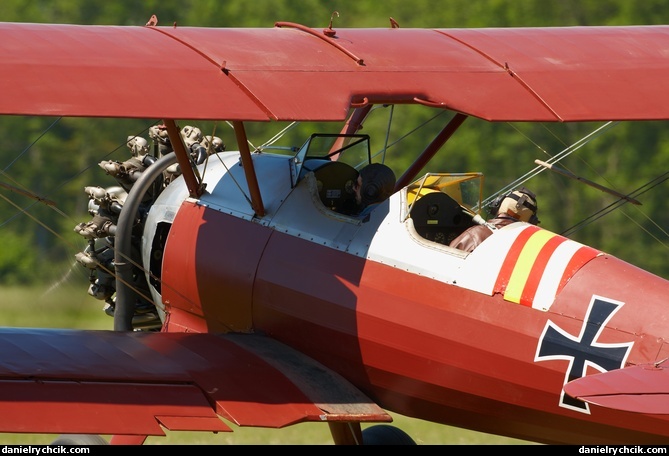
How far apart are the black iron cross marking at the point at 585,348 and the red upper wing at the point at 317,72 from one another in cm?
140

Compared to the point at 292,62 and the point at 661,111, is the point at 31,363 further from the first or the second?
the point at 661,111

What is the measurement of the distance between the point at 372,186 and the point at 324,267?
0.77 metres

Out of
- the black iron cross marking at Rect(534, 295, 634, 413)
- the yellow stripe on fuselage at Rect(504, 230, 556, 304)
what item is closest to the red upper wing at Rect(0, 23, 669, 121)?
the yellow stripe on fuselage at Rect(504, 230, 556, 304)

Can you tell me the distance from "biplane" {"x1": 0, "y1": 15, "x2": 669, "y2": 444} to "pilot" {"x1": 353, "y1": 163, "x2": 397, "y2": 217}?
0.15m

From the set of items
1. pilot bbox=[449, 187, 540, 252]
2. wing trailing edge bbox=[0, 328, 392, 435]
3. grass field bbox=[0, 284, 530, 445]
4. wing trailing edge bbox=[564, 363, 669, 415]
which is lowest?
grass field bbox=[0, 284, 530, 445]

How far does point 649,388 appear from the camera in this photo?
632 cm

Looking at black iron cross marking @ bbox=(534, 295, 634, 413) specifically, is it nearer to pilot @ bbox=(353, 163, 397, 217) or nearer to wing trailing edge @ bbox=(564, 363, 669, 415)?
wing trailing edge @ bbox=(564, 363, 669, 415)

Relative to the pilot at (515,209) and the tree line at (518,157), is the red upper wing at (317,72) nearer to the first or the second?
the pilot at (515,209)

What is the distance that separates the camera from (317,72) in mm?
8047

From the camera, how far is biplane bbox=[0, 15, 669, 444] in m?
7.17

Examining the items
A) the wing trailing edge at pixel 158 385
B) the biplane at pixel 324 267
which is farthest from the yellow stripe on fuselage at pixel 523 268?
the wing trailing edge at pixel 158 385

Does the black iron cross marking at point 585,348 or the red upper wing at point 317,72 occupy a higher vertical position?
the red upper wing at point 317,72

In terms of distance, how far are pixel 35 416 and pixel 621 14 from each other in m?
27.0

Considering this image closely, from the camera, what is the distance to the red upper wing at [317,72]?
24.2 feet
